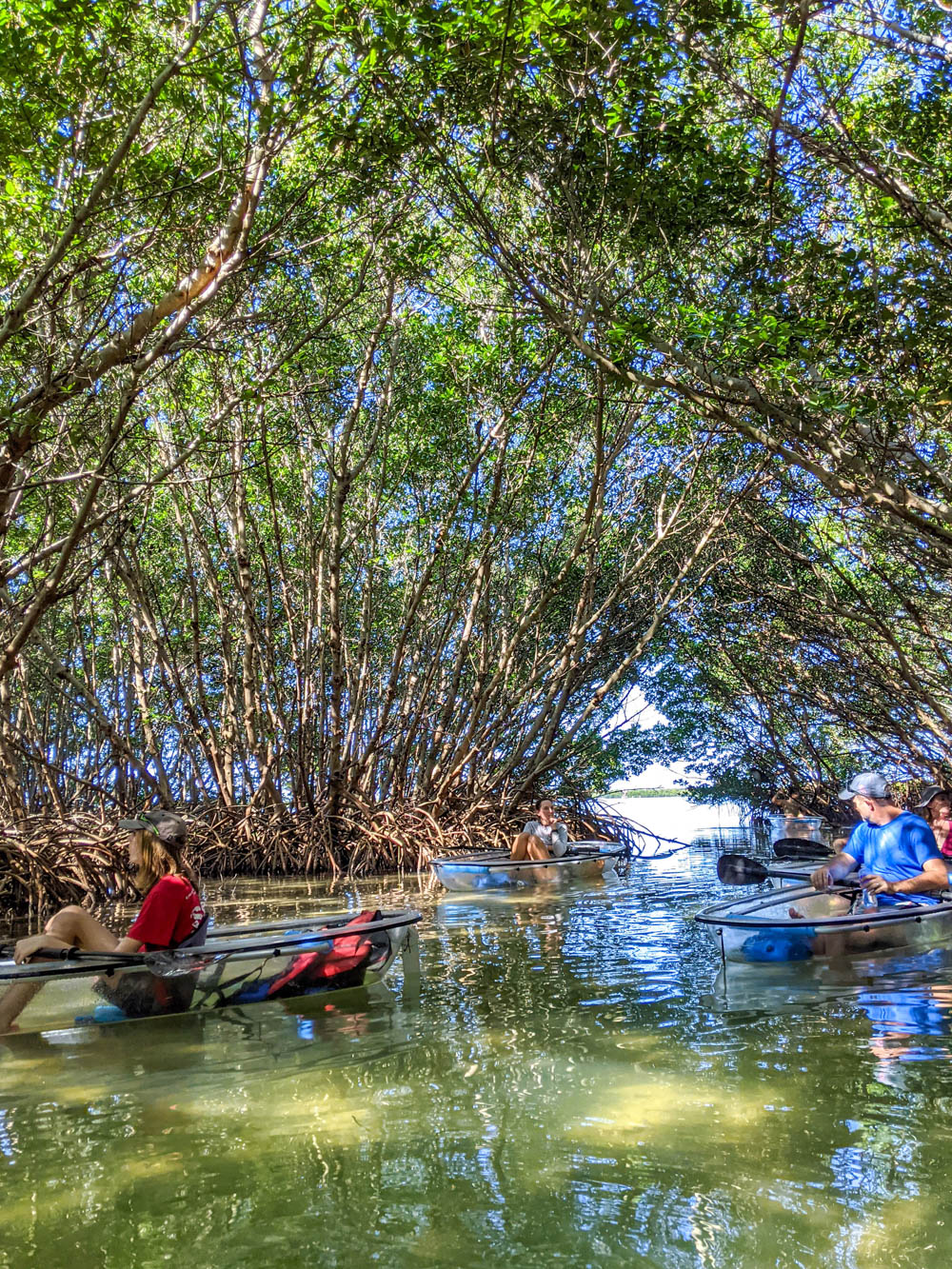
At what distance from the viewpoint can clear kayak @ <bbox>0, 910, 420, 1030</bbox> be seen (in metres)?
4.83

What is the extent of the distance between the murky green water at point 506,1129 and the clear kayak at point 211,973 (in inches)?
4.5

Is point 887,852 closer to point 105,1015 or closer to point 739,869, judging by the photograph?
point 739,869

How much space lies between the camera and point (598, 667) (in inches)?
741

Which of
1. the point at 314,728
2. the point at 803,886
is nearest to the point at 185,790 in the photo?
the point at 314,728

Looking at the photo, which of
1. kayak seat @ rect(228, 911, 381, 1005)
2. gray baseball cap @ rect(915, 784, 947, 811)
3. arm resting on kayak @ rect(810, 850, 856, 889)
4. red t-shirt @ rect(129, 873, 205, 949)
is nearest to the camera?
red t-shirt @ rect(129, 873, 205, 949)

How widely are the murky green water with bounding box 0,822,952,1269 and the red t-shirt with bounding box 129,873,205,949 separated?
45cm

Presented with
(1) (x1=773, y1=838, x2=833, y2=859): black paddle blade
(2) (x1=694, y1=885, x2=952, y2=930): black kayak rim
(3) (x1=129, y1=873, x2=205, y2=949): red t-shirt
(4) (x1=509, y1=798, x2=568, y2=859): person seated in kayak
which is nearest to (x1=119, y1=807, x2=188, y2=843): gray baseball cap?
(3) (x1=129, y1=873, x2=205, y2=949): red t-shirt

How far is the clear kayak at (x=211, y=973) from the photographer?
4832 millimetres

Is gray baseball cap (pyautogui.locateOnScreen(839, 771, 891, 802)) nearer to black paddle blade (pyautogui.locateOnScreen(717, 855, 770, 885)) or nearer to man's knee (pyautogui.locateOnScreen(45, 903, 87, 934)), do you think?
black paddle blade (pyautogui.locateOnScreen(717, 855, 770, 885))

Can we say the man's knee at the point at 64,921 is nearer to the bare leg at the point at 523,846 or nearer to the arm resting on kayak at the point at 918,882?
the arm resting on kayak at the point at 918,882

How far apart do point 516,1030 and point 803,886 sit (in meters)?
2.94

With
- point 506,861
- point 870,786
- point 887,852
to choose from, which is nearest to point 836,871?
point 887,852

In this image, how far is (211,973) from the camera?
5.04 m

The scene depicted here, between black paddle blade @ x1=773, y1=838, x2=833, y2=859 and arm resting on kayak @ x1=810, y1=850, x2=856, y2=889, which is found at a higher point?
arm resting on kayak @ x1=810, y1=850, x2=856, y2=889
